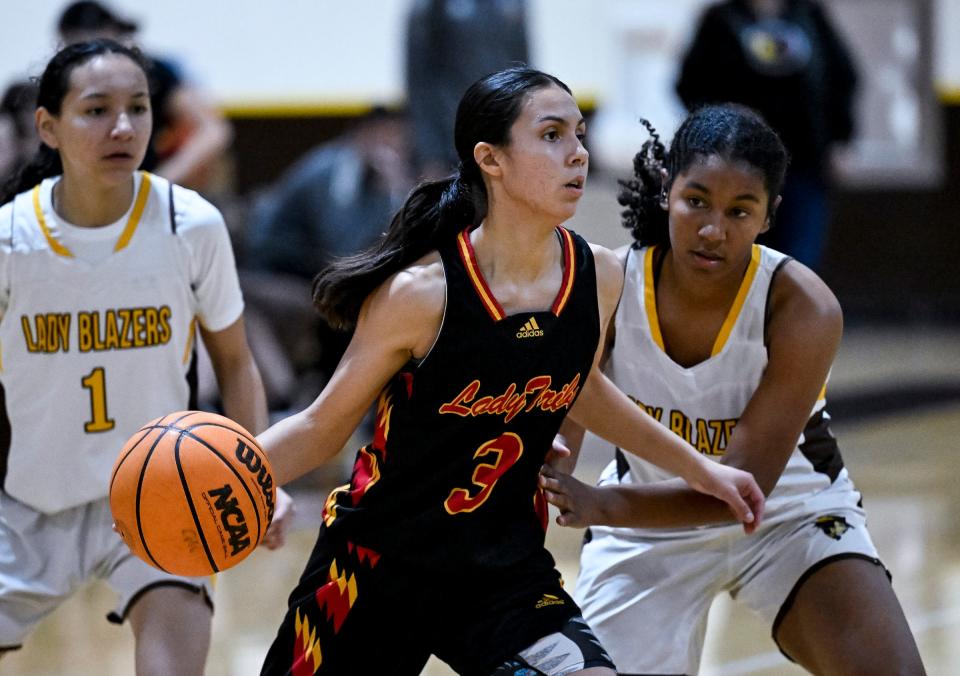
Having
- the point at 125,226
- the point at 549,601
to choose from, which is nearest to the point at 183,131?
the point at 125,226

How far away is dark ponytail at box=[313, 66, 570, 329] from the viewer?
9.63 ft

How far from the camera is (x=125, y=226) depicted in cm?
340

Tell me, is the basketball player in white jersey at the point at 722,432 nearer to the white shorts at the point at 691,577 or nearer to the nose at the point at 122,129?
the white shorts at the point at 691,577

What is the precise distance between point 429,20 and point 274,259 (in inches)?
67.6

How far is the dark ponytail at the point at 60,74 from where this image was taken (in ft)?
11.2

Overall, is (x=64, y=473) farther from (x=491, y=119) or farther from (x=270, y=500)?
(x=491, y=119)

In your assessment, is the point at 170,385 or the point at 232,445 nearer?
the point at 232,445

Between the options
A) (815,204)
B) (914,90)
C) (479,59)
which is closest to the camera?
(815,204)

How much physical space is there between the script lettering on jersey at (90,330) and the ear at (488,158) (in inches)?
35.1

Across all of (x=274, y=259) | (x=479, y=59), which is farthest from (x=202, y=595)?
(x=274, y=259)

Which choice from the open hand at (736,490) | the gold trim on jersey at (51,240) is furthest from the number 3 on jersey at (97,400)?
the open hand at (736,490)

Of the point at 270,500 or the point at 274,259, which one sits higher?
the point at 270,500

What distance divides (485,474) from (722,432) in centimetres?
71

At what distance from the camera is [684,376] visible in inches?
132
